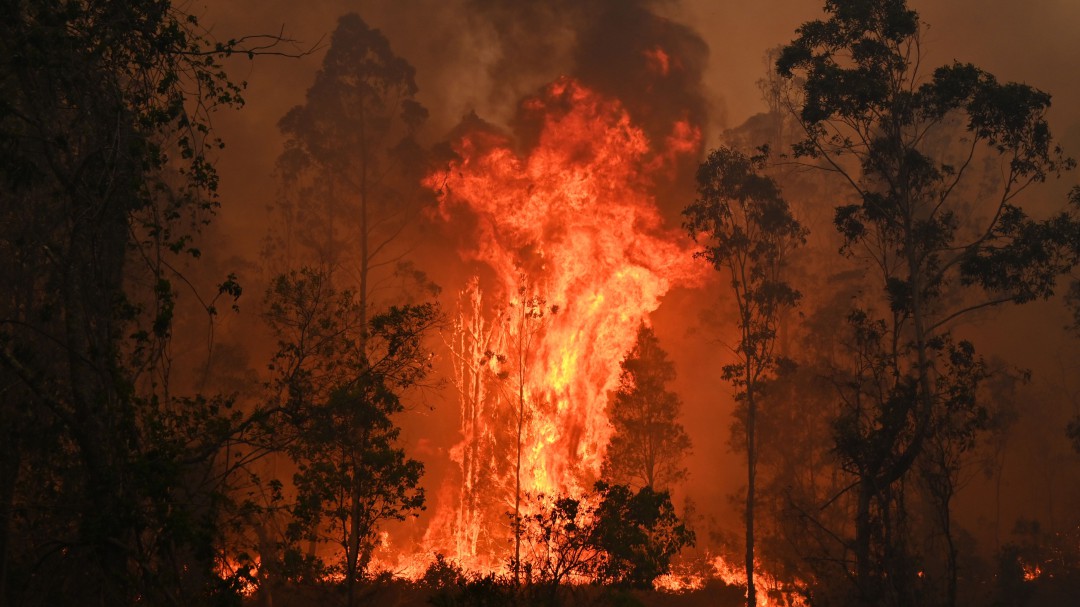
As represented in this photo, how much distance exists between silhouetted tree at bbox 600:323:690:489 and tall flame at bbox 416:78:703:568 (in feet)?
3.96

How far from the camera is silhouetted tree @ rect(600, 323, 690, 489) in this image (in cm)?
3412

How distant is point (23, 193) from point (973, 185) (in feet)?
199

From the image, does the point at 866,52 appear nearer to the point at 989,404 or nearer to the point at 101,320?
the point at 101,320

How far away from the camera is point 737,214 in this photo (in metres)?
30.5

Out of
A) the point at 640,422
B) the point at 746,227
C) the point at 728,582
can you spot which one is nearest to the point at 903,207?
the point at 746,227

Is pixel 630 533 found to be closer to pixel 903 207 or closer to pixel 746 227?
pixel 903 207

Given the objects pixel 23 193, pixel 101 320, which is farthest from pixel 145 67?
pixel 23 193

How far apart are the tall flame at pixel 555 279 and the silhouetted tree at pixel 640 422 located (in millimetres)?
1208

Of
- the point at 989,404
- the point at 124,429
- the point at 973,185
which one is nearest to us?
the point at 124,429

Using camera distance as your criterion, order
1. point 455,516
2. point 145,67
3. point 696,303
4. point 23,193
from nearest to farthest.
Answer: point 145,67 → point 23,193 → point 455,516 → point 696,303

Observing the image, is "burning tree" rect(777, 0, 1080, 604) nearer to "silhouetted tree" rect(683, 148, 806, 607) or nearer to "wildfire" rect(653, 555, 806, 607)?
"silhouetted tree" rect(683, 148, 806, 607)

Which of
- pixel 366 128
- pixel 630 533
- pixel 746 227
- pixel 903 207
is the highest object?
pixel 366 128

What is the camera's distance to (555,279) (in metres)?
35.9

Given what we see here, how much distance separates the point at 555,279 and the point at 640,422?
287 inches
